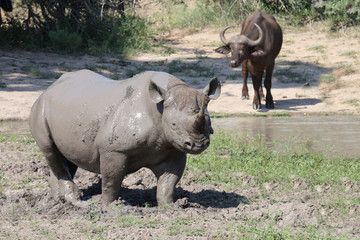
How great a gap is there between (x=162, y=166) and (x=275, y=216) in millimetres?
1033

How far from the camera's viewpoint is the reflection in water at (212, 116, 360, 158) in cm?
895

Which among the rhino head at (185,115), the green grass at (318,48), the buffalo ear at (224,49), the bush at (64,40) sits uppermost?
the rhino head at (185,115)

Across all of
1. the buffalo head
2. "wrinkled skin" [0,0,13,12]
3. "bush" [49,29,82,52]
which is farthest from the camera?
"wrinkled skin" [0,0,13,12]

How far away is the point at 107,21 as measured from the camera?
19.1 metres

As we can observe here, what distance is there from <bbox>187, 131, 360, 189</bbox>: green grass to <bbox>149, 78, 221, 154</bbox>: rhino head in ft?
5.89

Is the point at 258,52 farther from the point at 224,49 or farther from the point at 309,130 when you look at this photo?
the point at 309,130

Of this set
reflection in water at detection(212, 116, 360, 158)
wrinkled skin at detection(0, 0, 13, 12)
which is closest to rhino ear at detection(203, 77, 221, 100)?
reflection in water at detection(212, 116, 360, 158)

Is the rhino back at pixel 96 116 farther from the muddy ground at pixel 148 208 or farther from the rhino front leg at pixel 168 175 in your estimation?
the muddy ground at pixel 148 208

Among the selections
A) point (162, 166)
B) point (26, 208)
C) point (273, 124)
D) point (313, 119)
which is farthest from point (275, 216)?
point (313, 119)

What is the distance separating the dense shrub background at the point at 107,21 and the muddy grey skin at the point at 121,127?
11851 millimetres

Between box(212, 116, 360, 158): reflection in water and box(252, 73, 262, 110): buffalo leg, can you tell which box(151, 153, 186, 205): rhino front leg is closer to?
box(212, 116, 360, 158): reflection in water

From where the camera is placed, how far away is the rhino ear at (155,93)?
5.12 m

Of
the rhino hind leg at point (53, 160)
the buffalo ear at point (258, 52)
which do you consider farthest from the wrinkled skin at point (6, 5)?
the rhino hind leg at point (53, 160)

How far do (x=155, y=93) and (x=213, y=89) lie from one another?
473mm
